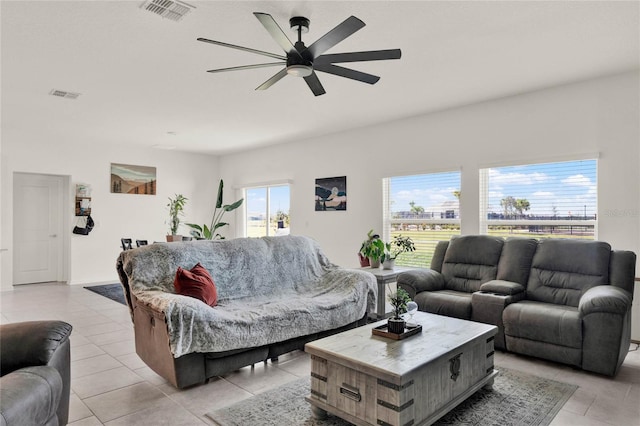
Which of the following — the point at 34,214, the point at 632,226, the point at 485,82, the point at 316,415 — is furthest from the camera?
the point at 34,214

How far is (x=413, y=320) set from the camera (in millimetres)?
2936

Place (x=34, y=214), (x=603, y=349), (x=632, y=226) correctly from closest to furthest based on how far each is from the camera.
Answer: (x=603, y=349) → (x=632, y=226) → (x=34, y=214)

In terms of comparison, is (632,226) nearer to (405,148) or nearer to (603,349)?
(603,349)

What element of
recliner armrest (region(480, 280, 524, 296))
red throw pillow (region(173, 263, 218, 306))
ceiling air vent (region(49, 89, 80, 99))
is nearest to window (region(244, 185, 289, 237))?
ceiling air vent (region(49, 89, 80, 99))

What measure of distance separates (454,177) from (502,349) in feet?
7.95

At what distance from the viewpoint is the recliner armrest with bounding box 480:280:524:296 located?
3.70m

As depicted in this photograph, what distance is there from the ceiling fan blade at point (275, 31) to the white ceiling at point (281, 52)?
0.31m

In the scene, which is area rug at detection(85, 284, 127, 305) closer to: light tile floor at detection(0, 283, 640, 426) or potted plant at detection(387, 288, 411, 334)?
light tile floor at detection(0, 283, 640, 426)

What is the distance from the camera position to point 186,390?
280cm

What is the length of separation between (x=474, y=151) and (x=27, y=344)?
4.82 metres

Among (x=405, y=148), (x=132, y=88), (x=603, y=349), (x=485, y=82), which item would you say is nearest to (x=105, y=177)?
(x=132, y=88)

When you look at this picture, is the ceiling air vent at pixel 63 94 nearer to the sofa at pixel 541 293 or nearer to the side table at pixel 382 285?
the side table at pixel 382 285

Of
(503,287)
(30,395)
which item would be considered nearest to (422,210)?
(503,287)

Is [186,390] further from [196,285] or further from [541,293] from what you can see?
[541,293]
